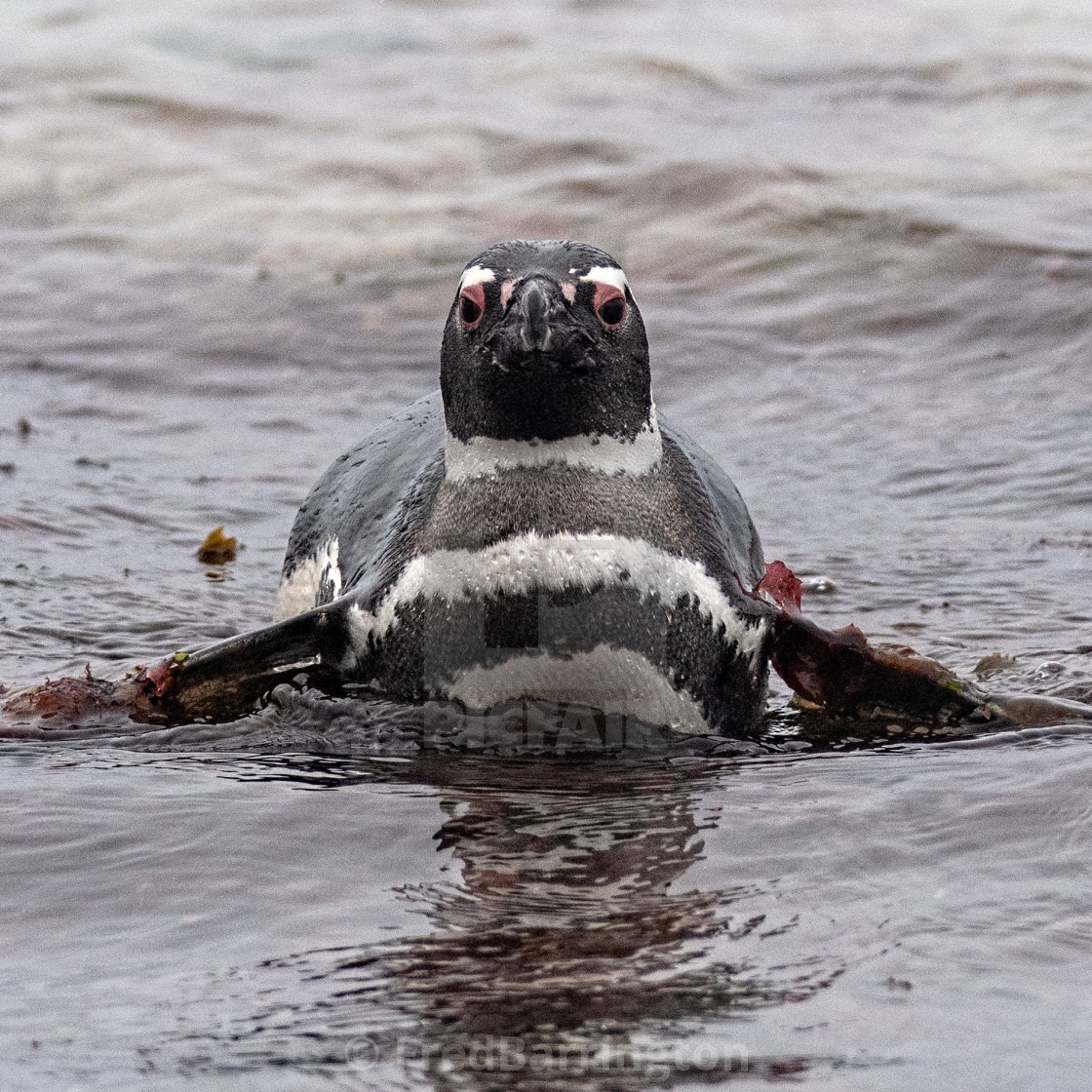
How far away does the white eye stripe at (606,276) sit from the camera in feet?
17.7

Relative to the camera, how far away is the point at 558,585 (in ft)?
17.6

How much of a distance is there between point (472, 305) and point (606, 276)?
15.0 inches

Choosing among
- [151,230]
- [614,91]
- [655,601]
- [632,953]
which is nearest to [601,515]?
[655,601]

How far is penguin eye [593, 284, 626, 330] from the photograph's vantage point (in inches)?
212

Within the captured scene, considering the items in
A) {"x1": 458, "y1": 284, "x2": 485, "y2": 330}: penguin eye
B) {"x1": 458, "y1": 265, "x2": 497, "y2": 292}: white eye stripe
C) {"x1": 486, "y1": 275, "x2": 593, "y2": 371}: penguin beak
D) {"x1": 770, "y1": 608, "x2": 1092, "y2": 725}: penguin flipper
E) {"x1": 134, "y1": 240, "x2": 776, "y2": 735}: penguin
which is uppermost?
{"x1": 458, "y1": 265, "x2": 497, "y2": 292}: white eye stripe

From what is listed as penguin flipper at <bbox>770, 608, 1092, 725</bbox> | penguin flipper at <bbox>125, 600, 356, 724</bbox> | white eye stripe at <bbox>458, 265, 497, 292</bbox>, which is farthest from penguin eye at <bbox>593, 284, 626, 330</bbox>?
penguin flipper at <bbox>125, 600, 356, 724</bbox>

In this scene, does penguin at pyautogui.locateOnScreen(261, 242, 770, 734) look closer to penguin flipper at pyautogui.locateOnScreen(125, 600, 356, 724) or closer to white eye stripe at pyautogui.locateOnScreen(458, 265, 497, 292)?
white eye stripe at pyautogui.locateOnScreen(458, 265, 497, 292)

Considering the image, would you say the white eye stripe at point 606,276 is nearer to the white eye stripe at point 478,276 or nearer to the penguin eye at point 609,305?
the penguin eye at point 609,305

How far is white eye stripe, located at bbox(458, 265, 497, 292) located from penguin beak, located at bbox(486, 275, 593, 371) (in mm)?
140

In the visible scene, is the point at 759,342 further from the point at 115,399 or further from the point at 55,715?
the point at 55,715

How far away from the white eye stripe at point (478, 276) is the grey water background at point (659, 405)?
52.7 inches

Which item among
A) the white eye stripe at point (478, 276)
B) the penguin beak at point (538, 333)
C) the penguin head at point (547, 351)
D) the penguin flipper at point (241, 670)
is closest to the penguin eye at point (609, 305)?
the penguin head at point (547, 351)

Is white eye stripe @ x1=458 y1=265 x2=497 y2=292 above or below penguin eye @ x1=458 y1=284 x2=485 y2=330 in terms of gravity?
above

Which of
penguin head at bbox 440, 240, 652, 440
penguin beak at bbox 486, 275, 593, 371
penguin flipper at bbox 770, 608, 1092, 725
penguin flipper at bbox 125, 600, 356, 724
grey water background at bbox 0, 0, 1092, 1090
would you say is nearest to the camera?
grey water background at bbox 0, 0, 1092, 1090
